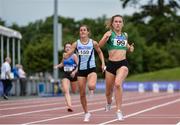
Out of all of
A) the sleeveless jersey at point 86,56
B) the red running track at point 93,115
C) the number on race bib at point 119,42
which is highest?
the number on race bib at point 119,42

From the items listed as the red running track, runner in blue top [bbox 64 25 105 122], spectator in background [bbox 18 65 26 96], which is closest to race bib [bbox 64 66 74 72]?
the red running track

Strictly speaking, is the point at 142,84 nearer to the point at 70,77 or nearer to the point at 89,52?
the point at 70,77

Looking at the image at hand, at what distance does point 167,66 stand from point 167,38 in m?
7.27

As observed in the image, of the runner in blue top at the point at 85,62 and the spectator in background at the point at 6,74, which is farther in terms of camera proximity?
the spectator in background at the point at 6,74

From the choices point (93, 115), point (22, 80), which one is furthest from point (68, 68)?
point (22, 80)

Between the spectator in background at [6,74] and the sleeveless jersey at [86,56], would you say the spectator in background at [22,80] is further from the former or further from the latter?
the sleeveless jersey at [86,56]

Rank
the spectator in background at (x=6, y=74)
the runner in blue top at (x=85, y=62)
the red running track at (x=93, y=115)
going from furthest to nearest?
1. the spectator in background at (x=6, y=74)
2. the runner in blue top at (x=85, y=62)
3. the red running track at (x=93, y=115)

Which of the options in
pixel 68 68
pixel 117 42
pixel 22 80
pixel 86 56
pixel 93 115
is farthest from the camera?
pixel 22 80

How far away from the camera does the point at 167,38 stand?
116562 millimetres

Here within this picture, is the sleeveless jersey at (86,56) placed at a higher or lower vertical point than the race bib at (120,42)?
lower

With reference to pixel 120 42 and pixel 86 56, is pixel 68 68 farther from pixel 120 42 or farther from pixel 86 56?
pixel 120 42

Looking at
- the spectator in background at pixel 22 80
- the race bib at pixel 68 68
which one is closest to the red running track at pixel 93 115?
the race bib at pixel 68 68

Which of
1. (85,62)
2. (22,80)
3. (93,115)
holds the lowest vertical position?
(93,115)

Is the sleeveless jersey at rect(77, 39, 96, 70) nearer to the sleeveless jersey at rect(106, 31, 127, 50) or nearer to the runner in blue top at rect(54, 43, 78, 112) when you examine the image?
the sleeveless jersey at rect(106, 31, 127, 50)
